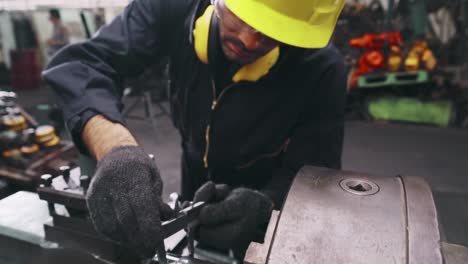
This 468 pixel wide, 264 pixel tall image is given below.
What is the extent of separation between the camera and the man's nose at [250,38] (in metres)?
0.85

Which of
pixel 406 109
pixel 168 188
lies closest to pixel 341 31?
pixel 406 109

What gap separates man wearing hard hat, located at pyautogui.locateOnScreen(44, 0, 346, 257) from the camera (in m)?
0.74

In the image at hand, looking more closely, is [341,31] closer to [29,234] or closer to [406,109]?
[406,109]

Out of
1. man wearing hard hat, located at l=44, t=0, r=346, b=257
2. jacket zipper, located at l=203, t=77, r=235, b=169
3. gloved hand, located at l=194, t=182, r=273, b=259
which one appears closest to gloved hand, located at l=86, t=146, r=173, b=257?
man wearing hard hat, located at l=44, t=0, r=346, b=257

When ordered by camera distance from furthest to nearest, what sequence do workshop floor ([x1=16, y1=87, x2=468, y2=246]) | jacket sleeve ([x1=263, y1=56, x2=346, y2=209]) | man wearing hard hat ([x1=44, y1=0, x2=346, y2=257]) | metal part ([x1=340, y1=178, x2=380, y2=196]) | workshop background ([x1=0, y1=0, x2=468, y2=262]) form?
workshop background ([x1=0, y1=0, x2=468, y2=262]) → workshop floor ([x1=16, y1=87, x2=468, y2=246]) → jacket sleeve ([x1=263, y1=56, x2=346, y2=209]) → man wearing hard hat ([x1=44, y1=0, x2=346, y2=257]) → metal part ([x1=340, y1=178, x2=380, y2=196])

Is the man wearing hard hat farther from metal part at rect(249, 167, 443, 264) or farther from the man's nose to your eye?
metal part at rect(249, 167, 443, 264)

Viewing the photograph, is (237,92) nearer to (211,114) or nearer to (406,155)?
(211,114)

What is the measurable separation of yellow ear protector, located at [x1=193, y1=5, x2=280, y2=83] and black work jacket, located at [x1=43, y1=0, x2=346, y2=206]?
0.14 feet

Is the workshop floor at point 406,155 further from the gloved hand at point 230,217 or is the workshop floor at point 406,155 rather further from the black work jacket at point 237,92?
the gloved hand at point 230,217

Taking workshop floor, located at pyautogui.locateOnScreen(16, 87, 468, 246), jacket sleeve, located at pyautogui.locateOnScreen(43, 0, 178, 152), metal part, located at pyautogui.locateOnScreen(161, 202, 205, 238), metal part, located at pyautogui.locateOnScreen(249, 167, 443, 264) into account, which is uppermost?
jacket sleeve, located at pyautogui.locateOnScreen(43, 0, 178, 152)

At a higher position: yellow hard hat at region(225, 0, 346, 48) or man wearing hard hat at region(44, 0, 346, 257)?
yellow hard hat at region(225, 0, 346, 48)

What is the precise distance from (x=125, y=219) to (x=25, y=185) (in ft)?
6.44

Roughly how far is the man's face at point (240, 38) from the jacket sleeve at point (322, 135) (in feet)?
1.00

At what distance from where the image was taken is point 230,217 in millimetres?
822
